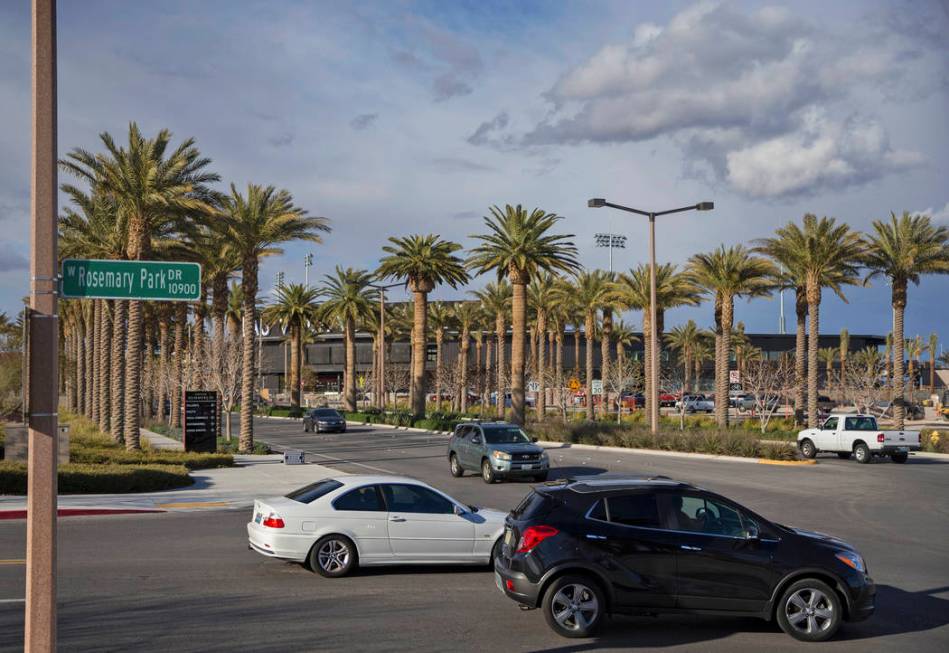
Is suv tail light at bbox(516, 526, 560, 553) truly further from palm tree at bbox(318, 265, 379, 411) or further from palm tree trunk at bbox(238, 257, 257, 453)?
palm tree at bbox(318, 265, 379, 411)

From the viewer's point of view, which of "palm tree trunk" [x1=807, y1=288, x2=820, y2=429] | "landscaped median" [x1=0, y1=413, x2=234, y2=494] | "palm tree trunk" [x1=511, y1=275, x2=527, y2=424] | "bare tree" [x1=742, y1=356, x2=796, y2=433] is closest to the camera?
"landscaped median" [x1=0, y1=413, x2=234, y2=494]

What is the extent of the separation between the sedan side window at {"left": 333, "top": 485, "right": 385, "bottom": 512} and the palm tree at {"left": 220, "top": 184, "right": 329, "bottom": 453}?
25420 millimetres

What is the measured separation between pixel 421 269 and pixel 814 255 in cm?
2307

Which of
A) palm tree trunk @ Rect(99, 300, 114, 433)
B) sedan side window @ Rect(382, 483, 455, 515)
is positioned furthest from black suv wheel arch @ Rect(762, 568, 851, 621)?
palm tree trunk @ Rect(99, 300, 114, 433)

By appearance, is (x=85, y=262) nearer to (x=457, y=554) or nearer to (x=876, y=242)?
(x=457, y=554)

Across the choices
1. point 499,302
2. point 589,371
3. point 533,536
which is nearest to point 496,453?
point 533,536

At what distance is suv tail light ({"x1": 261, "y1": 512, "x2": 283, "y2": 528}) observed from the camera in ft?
40.5

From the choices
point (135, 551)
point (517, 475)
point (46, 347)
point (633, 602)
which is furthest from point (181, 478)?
point (46, 347)

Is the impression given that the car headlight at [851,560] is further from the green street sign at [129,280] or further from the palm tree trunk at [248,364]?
the palm tree trunk at [248,364]

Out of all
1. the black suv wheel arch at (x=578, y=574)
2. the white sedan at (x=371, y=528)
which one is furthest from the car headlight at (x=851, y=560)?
the white sedan at (x=371, y=528)

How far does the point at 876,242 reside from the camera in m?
45.6

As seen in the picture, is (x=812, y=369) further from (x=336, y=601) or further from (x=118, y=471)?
(x=336, y=601)

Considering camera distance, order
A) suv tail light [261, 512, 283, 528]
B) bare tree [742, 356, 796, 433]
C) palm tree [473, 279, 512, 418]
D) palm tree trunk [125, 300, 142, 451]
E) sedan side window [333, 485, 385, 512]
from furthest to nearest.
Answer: palm tree [473, 279, 512, 418] → bare tree [742, 356, 796, 433] → palm tree trunk [125, 300, 142, 451] → sedan side window [333, 485, 385, 512] → suv tail light [261, 512, 283, 528]

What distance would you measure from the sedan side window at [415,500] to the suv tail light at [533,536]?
3.29 meters
